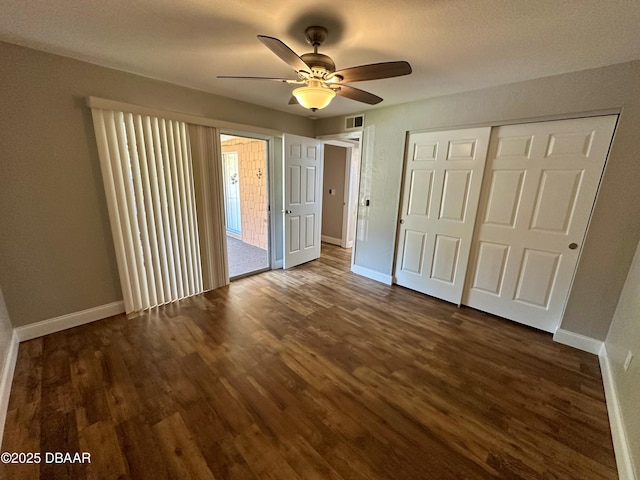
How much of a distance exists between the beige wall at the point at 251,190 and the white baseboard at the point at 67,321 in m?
2.55

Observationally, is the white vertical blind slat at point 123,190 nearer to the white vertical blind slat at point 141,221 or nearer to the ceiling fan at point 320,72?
the white vertical blind slat at point 141,221

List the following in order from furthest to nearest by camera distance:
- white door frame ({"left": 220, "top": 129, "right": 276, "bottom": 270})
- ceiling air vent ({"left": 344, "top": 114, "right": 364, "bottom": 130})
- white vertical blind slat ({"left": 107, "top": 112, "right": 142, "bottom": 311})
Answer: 1. ceiling air vent ({"left": 344, "top": 114, "right": 364, "bottom": 130})
2. white door frame ({"left": 220, "top": 129, "right": 276, "bottom": 270})
3. white vertical blind slat ({"left": 107, "top": 112, "right": 142, "bottom": 311})

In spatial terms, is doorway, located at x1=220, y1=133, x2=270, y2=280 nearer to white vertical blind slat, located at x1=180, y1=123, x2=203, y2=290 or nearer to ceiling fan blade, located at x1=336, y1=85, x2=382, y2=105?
white vertical blind slat, located at x1=180, y1=123, x2=203, y2=290

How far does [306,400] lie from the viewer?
1.69m

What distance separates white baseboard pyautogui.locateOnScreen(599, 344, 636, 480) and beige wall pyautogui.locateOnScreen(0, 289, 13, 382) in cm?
369

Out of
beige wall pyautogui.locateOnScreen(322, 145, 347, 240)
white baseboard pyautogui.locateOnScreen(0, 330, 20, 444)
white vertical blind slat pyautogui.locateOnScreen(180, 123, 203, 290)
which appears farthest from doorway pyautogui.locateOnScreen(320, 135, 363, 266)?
white baseboard pyautogui.locateOnScreen(0, 330, 20, 444)

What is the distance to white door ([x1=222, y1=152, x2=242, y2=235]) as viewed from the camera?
5.68 m

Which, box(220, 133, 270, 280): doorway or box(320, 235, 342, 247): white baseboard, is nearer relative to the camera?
box(220, 133, 270, 280): doorway

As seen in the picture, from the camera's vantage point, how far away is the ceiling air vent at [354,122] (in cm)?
355

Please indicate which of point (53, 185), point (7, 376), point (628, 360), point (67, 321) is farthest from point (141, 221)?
point (628, 360)

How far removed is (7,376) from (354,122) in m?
4.15

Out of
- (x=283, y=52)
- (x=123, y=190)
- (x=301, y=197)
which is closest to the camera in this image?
(x=283, y=52)

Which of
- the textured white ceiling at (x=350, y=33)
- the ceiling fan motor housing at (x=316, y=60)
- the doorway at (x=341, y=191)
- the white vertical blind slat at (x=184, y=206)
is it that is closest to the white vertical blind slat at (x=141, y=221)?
the white vertical blind slat at (x=184, y=206)

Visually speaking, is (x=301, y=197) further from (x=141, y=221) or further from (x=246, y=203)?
(x=141, y=221)
